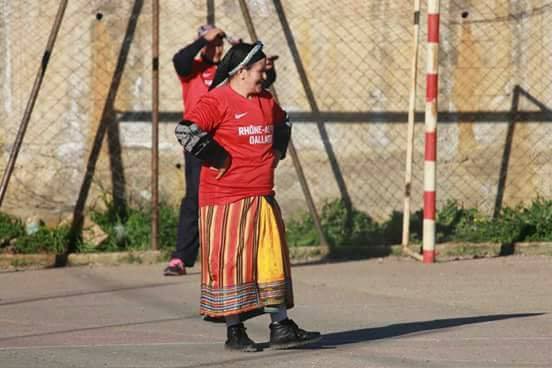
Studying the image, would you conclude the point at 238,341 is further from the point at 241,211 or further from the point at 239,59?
the point at 239,59

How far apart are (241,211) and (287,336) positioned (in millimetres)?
720

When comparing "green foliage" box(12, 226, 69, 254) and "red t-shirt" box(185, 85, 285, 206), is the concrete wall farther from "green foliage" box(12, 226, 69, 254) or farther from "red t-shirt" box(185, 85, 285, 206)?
"red t-shirt" box(185, 85, 285, 206)

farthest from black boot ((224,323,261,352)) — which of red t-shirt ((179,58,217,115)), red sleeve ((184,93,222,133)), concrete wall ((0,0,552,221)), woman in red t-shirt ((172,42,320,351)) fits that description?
concrete wall ((0,0,552,221))

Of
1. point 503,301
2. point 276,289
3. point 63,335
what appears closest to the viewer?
point 276,289

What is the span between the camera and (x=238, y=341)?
6.92m

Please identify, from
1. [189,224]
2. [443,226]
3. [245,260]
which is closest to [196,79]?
[189,224]

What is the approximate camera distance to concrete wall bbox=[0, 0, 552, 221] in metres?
11.3

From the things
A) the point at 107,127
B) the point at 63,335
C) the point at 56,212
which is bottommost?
the point at 63,335

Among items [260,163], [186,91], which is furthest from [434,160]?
[260,163]

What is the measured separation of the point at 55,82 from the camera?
11297 mm

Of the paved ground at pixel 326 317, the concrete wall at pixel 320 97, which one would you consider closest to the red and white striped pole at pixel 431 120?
the paved ground at pixel 326 317

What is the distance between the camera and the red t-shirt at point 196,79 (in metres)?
9.80

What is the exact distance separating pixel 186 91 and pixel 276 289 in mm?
3364

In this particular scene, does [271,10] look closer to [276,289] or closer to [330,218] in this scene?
[330,218]
